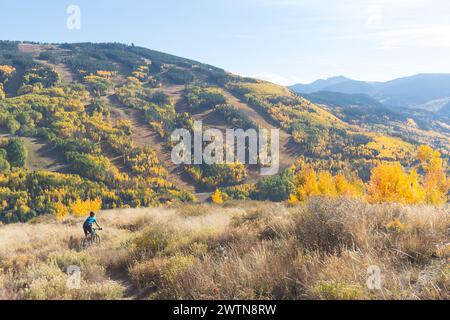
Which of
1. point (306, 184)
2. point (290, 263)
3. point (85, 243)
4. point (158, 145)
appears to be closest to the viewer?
point (290, 263)

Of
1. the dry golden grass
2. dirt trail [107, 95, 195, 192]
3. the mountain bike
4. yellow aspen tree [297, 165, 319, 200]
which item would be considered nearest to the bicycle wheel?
the mountain bike

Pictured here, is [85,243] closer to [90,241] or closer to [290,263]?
[90,241]

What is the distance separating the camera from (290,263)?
641cm

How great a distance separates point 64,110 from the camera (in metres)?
193

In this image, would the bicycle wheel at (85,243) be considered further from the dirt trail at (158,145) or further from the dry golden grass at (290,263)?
the dirt trail at (158,145)

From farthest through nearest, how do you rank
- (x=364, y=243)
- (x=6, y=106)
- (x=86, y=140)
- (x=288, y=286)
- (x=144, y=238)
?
(x=6, y=106)
(x=86, y=140)
(x=144, y=238)
(x=364, y=243)
(x=288, y=286)

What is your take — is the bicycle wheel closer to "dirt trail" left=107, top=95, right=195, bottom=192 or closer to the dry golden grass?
the dry golden grass

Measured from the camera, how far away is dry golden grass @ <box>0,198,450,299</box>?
5.26 meters


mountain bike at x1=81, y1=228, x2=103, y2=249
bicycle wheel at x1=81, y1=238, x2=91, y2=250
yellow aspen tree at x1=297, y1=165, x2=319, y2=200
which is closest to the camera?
bicycle wheel at x1=81, y1=238, x2=91, y2=250

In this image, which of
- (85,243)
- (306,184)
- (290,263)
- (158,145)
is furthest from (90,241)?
(158,145)

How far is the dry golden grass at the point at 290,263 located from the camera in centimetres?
526
